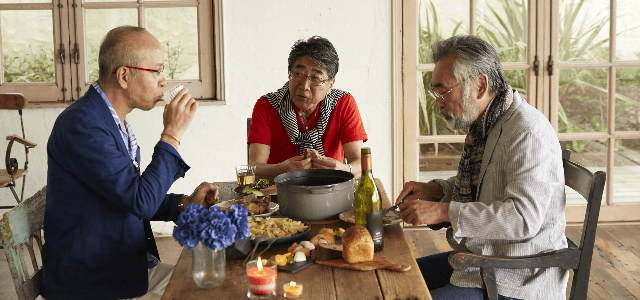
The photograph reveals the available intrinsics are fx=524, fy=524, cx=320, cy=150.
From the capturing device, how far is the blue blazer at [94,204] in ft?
4.81

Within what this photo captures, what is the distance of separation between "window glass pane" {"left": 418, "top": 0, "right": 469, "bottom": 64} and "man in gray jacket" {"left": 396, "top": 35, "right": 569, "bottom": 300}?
206 cm

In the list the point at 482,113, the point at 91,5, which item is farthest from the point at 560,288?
the point at 91,5

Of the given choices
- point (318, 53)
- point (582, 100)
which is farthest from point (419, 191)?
point (582, 100)

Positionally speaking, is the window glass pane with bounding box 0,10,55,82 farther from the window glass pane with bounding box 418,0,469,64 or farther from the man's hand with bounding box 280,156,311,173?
the window glass pane with bounding box 418,0,469,64

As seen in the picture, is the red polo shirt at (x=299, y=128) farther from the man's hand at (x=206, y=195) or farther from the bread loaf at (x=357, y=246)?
the bread loaf at (x=357, y=246)

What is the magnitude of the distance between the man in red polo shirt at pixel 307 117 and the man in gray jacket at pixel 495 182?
75 centimetres

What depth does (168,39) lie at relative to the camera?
12.3 ft

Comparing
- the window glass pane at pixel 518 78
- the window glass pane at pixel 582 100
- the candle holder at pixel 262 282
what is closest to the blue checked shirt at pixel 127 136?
the candle holder at pixel 262 282

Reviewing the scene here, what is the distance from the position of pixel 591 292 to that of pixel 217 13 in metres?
2.87

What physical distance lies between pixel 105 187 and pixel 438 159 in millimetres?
2904

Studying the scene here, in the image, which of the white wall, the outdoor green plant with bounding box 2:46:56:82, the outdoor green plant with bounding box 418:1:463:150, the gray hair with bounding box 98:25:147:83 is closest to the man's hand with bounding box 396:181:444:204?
the gray hair with bounding box 98:25:147:83

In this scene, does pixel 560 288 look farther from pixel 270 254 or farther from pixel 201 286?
pixel 201 286

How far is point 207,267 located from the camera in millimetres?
1175

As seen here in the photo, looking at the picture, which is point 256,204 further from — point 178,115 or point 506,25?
point 506,25
